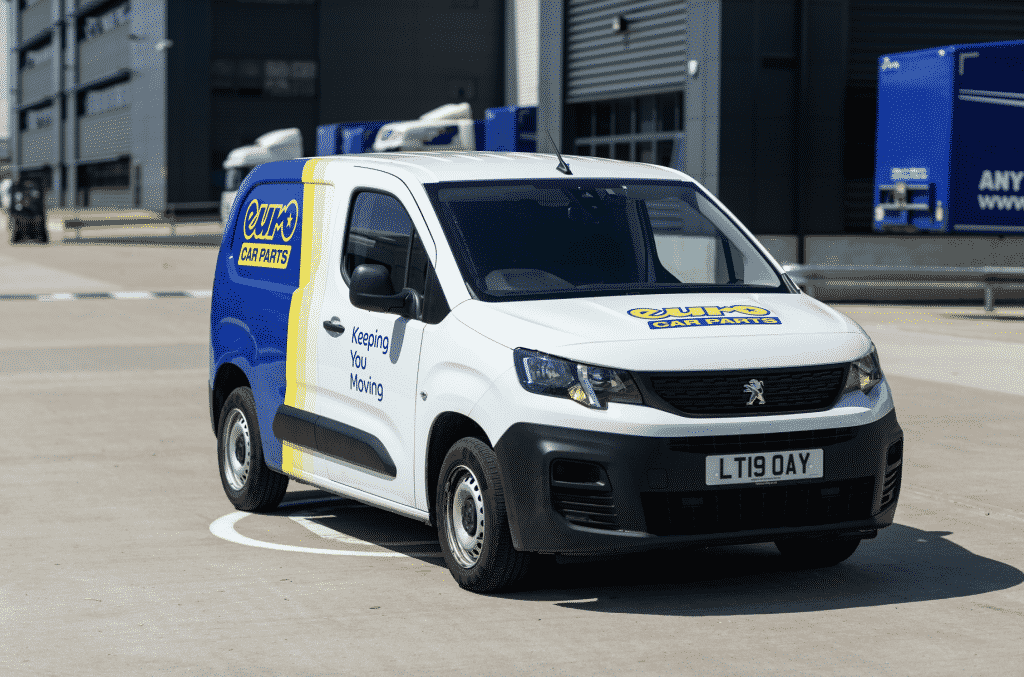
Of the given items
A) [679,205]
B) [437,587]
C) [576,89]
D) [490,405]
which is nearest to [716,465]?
[490,405]

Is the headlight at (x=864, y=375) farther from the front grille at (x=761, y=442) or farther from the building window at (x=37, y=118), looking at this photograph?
the building window at (x=37, y=118)

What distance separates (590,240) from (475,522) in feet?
4.73

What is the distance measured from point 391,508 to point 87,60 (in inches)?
3132

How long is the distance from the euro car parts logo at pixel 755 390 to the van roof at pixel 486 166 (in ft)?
5.35

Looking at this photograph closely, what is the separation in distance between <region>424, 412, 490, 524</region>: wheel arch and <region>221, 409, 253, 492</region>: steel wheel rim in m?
1.90

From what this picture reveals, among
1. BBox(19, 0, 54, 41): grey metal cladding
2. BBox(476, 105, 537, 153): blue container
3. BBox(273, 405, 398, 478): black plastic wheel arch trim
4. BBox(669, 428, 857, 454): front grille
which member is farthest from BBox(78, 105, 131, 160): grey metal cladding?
BBox(669, 428, 857, 454): front grille

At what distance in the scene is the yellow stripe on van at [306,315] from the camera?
7.72 meters

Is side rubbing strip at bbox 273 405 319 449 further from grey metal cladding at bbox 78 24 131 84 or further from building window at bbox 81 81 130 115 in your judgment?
building window at bbox 81 81 130 115

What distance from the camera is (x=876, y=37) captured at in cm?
2795

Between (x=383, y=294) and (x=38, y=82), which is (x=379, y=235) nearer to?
(x=383, y=294)

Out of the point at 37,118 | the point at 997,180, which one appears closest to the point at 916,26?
the point at 997,180

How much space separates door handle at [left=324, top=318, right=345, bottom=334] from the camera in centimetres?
743

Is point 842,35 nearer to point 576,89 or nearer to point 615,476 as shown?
point 576,89

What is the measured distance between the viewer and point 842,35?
89.2 feet
